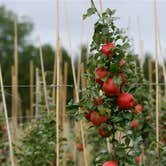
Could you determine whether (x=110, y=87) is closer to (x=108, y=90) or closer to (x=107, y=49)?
(x=108, y=90)

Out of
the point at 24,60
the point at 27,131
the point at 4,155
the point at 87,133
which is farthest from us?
the point at 24,60

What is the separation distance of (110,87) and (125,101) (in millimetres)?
108

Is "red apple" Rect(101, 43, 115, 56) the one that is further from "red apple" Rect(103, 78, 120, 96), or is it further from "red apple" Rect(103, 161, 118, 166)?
"red apple" Rect(103, 161, 118, 166)

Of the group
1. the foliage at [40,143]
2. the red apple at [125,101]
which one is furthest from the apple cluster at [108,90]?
the foliage at [40,143]

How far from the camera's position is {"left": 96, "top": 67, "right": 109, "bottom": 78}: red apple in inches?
107

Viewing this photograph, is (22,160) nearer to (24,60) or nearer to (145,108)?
(145,108)

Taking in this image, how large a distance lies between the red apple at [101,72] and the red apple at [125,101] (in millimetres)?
142

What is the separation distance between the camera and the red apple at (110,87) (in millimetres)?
2678

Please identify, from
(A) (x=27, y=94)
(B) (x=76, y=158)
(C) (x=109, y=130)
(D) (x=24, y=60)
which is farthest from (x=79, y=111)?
(D) (x=24, y=60)

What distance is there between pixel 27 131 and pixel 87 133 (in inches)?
50.5

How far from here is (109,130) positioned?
2.79 meters

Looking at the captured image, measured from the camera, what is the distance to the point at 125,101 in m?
2.69

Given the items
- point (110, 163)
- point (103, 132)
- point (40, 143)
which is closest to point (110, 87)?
point (103, 132)

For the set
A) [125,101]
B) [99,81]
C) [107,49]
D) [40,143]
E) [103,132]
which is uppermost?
[107,49]
